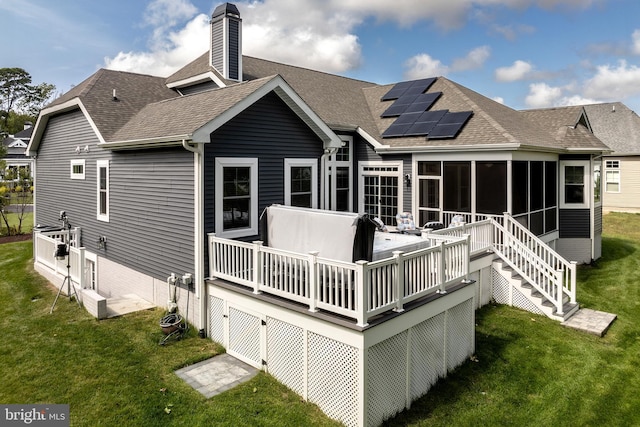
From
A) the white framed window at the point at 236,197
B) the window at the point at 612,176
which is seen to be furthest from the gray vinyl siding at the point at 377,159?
the window at the point at 612,176

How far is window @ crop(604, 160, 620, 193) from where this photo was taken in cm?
2775

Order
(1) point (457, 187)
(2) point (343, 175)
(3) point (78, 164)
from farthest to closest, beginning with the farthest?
(2) point (343, 175), (3) point (78, 164), (1) point (457, 187)

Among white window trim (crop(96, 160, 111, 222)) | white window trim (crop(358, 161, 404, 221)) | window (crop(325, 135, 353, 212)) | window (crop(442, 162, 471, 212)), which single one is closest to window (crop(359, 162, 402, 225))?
white window trim (crop(358, 161, 404, 221))

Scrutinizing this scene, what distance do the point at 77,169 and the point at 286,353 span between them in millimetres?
10122

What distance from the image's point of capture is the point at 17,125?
63.2 m

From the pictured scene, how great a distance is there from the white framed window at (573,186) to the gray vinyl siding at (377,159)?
581 cm

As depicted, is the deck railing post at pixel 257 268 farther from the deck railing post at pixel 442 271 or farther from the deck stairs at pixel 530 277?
the deck stairs at pixel 530 277

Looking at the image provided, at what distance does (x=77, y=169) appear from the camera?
12.8m

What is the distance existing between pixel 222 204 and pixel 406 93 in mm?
Answer: 10818

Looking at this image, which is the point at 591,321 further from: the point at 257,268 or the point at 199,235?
the point at 199,235

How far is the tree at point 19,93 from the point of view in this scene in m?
67.6

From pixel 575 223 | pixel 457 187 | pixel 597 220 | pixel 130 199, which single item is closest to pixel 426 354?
pixel 457 187

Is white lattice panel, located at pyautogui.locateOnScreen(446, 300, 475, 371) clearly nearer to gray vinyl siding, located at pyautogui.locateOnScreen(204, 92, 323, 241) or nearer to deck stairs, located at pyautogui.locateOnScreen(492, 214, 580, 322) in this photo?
deck stairs, located at pyautogui.locateOnScreen(492, 214, 580, 322)

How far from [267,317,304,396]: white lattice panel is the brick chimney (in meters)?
9.60
